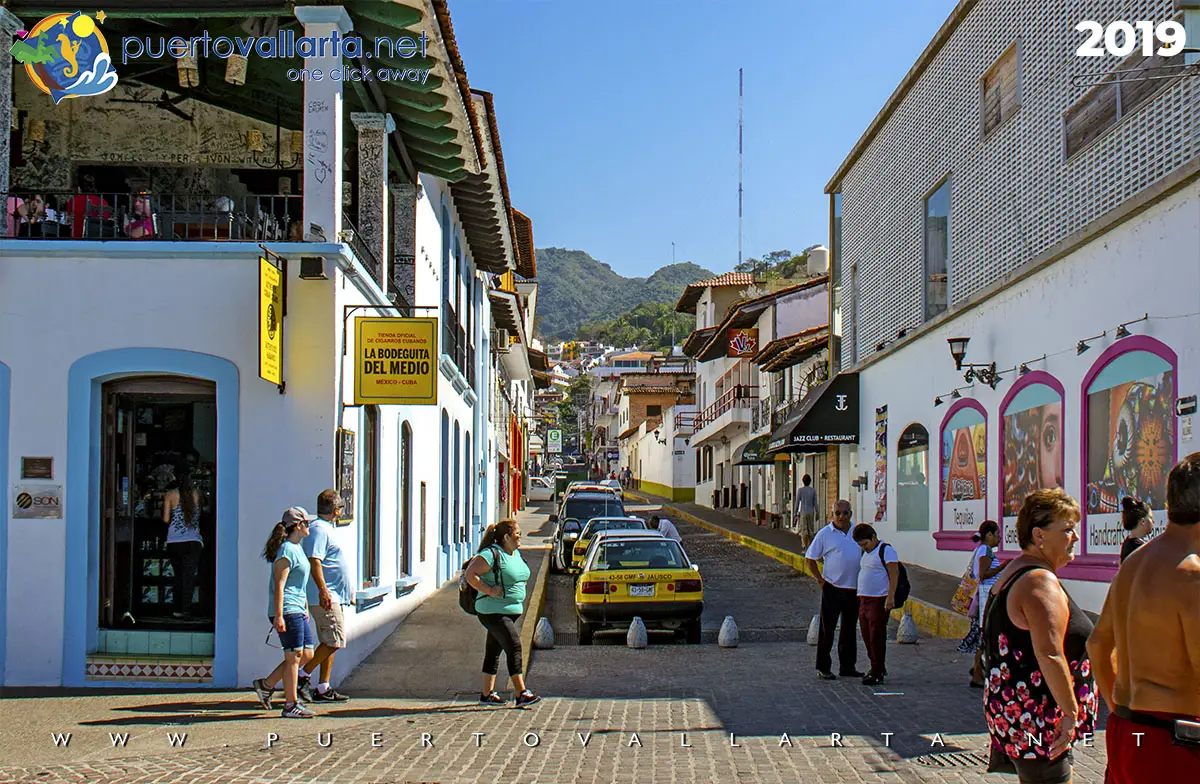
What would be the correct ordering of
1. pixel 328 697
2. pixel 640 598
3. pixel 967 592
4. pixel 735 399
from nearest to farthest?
pixel 328 697, pixel 967 592, pixel 640 598, pixel 735 399

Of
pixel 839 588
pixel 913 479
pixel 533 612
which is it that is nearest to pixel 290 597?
pixel 839 588

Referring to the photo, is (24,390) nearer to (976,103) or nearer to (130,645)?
(130,645)

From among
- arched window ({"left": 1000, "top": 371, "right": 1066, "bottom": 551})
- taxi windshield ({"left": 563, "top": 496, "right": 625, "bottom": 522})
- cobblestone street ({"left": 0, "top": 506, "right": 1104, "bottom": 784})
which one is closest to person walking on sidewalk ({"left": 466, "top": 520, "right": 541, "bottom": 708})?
cobblestone street ({"left": 0, "top": 506, "right": 1104, "bottom": 784})

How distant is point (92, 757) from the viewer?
7.65m

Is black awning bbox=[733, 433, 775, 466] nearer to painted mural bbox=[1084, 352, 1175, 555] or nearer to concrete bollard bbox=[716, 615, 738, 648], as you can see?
concrete bollard bbox=[716, 615, 738, 648]

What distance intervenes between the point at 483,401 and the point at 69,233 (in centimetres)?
1526

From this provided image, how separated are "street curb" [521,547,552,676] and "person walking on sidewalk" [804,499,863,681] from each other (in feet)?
9.15

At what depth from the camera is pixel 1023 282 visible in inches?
616

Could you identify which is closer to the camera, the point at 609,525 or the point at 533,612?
the point at 533,612

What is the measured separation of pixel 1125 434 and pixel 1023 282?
12.3 feet

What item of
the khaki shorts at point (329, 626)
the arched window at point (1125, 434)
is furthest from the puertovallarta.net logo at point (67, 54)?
the arched window at point (1125, 434)

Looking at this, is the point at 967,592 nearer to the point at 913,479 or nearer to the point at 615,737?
the point at 615,737

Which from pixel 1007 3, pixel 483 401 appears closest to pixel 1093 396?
pixel 1007 3

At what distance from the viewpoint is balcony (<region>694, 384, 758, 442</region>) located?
41.4m
